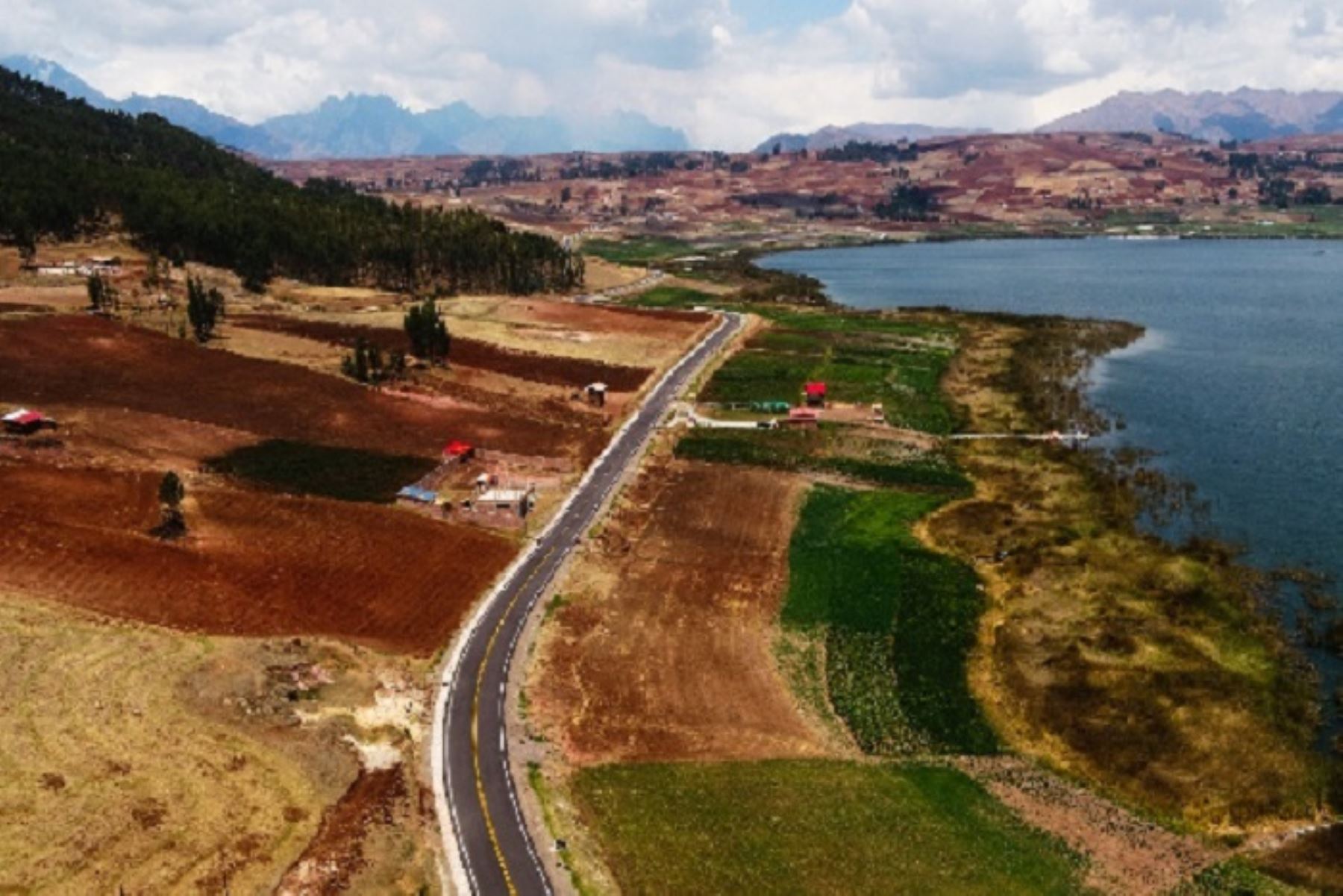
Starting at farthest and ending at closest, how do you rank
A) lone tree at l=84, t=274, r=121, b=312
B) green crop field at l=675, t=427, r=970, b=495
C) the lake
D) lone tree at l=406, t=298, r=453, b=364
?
1. lone tree at l=84, t=274, r=121, b=312
2. lone tree at l=406, t=298, r=453, b=364
3. green crop field at l=675, t=427, r=970, b=495
4. the lake

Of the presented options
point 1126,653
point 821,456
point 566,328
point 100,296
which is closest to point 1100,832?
point 1126,653

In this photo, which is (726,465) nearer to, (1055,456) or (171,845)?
(1055,456)

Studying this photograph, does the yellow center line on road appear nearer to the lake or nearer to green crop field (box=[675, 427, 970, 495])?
green crop field (box=[675, 427, 970, 495])

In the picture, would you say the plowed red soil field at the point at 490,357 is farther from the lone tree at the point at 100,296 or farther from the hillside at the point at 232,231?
the hillside at the point at 232,231

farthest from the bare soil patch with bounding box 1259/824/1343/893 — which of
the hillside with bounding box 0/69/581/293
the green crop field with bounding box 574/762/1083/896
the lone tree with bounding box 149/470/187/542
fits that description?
the hillside with bounding box 0/69/581/293

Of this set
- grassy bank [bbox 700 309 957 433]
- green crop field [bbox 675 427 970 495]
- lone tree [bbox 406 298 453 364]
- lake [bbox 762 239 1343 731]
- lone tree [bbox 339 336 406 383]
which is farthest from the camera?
lone tree [bbox 406 298 453 364]

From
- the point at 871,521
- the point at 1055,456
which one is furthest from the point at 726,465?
the point at 1055,456
